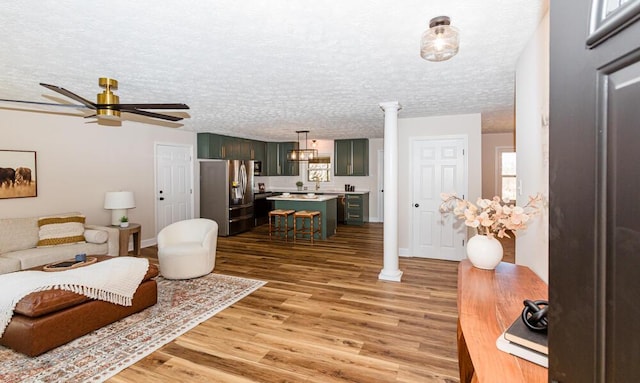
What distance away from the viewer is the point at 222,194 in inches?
278

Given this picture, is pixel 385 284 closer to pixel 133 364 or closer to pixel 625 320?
pixel 133 364

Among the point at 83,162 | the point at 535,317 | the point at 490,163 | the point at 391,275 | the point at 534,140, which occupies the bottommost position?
the point at 391,275

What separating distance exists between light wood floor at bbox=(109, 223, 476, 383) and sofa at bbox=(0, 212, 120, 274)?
1634mm

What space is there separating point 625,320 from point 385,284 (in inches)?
151

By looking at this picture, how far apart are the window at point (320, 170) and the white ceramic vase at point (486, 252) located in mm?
7564

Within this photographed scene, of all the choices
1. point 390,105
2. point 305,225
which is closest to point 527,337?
point 390,105

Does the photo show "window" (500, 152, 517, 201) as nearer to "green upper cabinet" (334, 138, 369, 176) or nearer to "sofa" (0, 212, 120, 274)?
"green upper cabinet" (334, 138, 369, 176)

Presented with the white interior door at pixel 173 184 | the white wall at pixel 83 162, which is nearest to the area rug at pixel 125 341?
the white wall at pixel 83 162

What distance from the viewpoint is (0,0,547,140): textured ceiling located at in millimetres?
1840

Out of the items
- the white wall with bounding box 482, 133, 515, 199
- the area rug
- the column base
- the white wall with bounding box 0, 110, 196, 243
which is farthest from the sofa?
the white wall with bounding box 482, 133, 515, 199

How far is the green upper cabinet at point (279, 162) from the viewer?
9.52 metres

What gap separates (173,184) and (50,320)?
4340 mm

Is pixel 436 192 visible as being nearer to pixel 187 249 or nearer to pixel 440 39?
pixel 440 39

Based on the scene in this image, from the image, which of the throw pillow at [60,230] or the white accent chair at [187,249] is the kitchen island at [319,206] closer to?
the white accent chair at [187,249]
